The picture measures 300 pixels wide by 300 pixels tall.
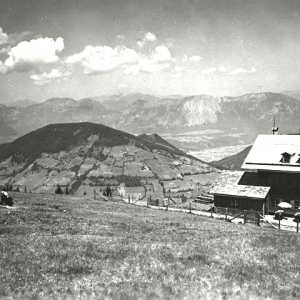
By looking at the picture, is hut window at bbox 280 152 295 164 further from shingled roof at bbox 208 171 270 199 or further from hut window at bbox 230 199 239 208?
hut window at bbox 230 199 239 208

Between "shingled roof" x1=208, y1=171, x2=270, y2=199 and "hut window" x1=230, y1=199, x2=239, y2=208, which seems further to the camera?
"hut window" x1=230, y1=199, x2=239, y2=208

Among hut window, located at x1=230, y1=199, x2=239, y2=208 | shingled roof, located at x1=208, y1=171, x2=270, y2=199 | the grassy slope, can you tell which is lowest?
hut window, located at x1=230, y1=199, x2=239, y2=208

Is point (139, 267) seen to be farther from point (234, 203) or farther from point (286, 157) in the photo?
point (286, 157)

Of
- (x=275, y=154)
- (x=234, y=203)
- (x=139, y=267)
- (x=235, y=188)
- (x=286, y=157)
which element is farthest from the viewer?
(x=235, y=188)

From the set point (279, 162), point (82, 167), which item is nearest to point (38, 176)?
point (82, 167)

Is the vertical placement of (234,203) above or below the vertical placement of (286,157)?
below

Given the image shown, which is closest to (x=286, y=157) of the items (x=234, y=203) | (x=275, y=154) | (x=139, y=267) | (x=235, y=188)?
(x=275, y=154)

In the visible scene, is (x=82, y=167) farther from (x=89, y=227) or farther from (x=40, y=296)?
(x=40, y=296)

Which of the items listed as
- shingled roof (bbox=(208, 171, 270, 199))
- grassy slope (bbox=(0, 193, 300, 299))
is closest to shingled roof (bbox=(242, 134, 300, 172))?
shingled roof (bbox=(208, 171, 270, 199))
